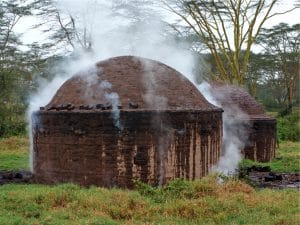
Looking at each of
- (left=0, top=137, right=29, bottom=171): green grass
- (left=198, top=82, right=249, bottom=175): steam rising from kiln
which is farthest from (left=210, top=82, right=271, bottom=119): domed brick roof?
(left=0, top=137, right=29, bottom=171): green grass

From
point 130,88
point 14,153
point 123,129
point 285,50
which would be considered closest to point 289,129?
point 285,50

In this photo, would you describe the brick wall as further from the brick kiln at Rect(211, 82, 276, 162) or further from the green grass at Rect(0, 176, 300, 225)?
the brick kiln at Rect(211, 82, 276, 162)

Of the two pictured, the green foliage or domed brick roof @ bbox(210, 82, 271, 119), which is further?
the green foliage

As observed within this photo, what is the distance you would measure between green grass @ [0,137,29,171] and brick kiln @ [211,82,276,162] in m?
6.72

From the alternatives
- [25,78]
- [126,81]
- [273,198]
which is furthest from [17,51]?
[273,198]

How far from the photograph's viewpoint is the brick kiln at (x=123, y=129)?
10.7 m

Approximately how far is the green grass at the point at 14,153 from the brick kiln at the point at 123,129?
4588 mm

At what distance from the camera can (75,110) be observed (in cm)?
1104

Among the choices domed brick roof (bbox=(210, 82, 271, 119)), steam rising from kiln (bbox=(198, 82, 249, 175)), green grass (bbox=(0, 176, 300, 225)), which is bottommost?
green grass (bbox=(0, 176, 300, 225))

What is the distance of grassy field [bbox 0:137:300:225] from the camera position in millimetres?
8093

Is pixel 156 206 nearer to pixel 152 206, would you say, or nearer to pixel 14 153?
pixel 152 206

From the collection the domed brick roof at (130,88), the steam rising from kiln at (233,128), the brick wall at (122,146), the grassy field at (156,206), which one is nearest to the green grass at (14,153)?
the brick wall at (122,146)

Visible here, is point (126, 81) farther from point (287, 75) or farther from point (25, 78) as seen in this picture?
point (287, 75)

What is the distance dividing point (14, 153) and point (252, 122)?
887 centimetres
